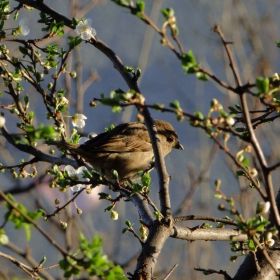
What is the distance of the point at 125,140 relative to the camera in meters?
5.05

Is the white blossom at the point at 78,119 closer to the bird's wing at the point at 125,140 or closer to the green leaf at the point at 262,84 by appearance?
the bird's wing at the point at 125,140

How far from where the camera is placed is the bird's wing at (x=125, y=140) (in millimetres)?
4637

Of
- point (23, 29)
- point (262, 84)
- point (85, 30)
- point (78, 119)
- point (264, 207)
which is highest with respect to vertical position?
point (23, 29)

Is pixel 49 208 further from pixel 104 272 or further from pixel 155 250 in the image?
pixel 104 272

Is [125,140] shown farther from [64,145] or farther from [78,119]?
[64,145]

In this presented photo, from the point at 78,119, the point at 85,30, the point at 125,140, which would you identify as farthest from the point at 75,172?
the point at 125,140

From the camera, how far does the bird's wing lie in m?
4.64

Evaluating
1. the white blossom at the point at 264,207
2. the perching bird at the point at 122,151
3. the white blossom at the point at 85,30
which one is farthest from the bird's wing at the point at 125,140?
the white blossom at the point at 264,207

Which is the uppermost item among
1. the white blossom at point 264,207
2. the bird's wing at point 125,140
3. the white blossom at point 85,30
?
the bird's wing at point 125,140

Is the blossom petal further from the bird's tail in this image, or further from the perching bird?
the perching bird

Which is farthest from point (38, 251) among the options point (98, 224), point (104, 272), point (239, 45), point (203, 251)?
point (104, 272)

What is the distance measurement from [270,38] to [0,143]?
412 cm

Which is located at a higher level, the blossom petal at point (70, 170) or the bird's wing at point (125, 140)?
the bird's wing at point (125, 140)

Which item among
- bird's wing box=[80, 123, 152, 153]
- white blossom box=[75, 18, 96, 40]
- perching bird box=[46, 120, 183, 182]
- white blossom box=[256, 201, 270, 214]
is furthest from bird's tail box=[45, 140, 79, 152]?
white blossom box=[256, 201, 270, 214]
